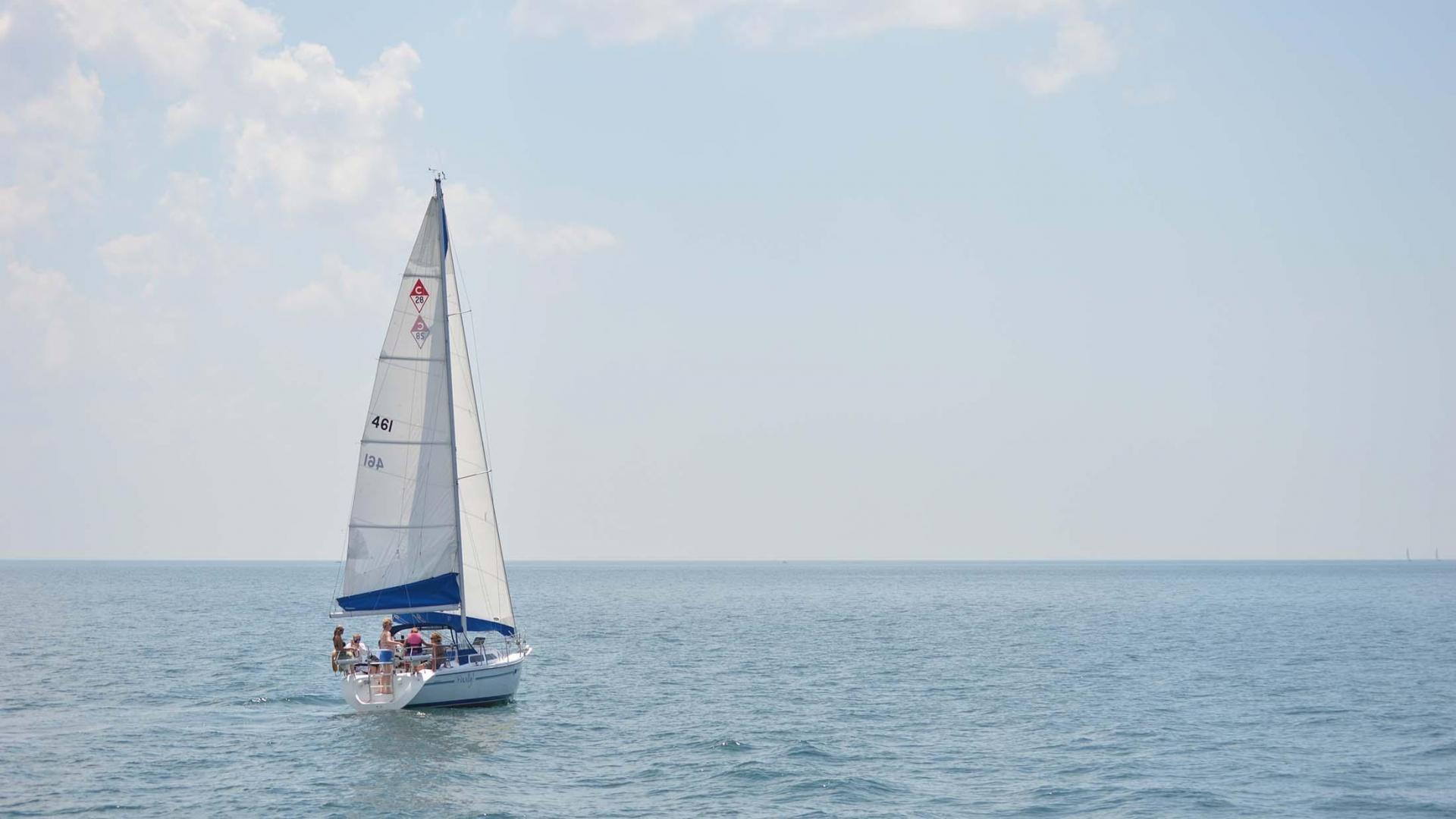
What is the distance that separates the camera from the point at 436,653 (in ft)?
128

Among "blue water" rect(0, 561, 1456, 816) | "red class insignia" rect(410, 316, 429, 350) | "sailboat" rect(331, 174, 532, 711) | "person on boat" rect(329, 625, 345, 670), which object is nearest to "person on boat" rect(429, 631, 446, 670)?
"sailboat" rect(331, 174, 532, 711)

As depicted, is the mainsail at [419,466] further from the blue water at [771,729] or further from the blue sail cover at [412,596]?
the blue water at [771,729]

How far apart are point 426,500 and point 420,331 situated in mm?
5219

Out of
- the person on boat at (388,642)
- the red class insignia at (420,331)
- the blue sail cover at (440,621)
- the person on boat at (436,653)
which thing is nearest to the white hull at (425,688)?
the person on boat at (436,653)

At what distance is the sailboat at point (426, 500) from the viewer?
130ft

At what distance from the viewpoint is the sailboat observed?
39500 mm

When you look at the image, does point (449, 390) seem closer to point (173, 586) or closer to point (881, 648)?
point (881, 648)

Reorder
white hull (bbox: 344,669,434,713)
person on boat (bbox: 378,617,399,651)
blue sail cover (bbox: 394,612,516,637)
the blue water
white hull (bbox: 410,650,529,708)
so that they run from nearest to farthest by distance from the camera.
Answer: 1. the blue water
2. white hull (bbox: 344,669,434,713)
3. white hull (bbox: 410,650,529,708)
4. person on boat (bbox: 378,617,399,651)
5. blue sail cover (bbox: 394,612,516,637)

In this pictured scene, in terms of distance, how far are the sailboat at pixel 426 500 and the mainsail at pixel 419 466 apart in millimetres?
33

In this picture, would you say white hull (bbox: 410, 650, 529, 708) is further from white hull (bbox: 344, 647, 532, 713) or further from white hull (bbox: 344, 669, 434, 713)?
white hull (bbox: 344, 669, 434, 713)

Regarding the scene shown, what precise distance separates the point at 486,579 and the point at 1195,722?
72.7 ft

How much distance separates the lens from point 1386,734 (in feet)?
121

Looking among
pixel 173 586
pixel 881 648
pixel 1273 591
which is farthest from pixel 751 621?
pixel 173 586

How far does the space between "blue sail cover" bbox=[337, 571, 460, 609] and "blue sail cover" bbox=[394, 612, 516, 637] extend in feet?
0.86
